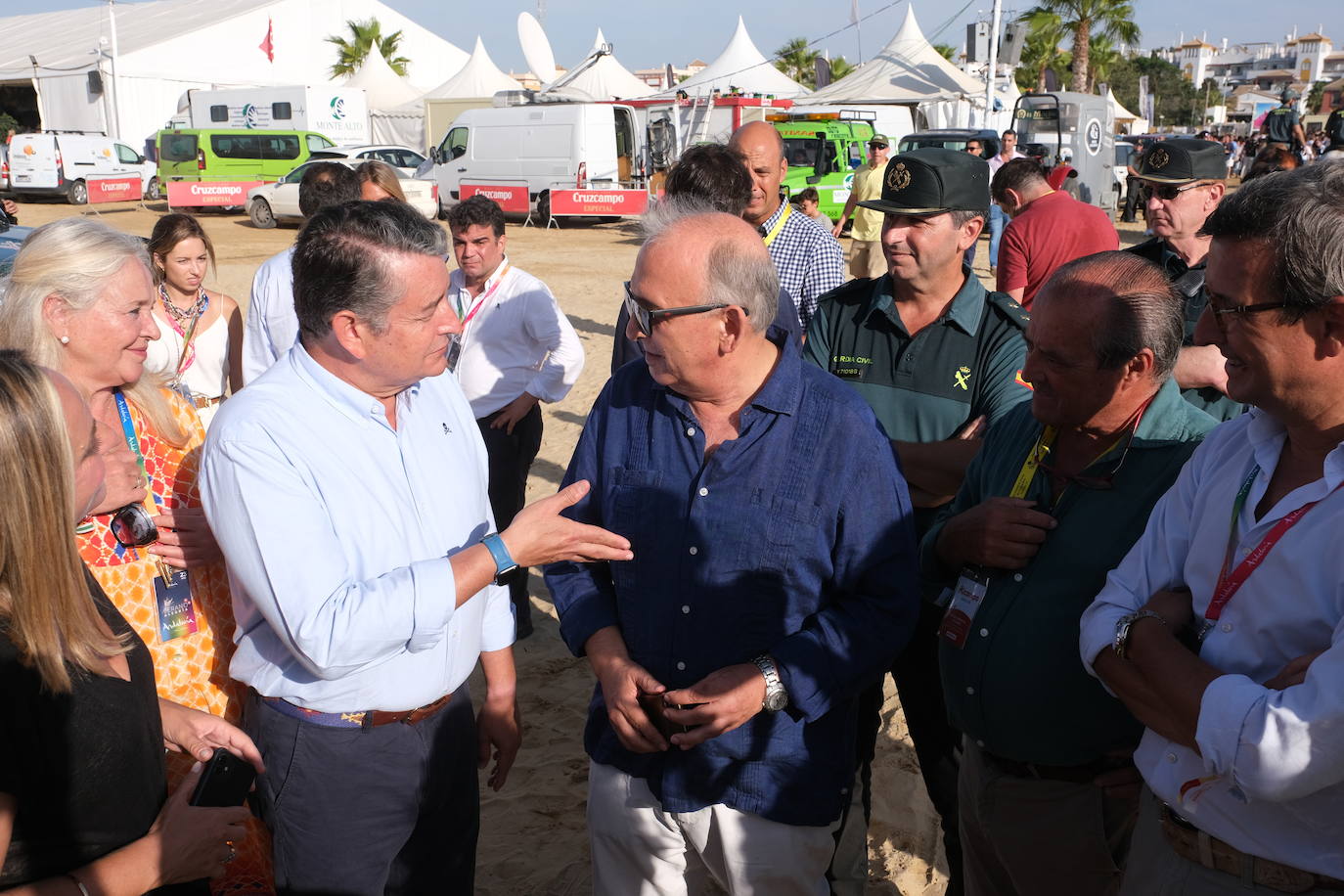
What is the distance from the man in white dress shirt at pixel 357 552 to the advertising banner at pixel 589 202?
63.1 feet

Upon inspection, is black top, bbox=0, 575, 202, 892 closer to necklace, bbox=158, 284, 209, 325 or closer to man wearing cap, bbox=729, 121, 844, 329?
man wearing cap, bbox=729, 121, 844, 329

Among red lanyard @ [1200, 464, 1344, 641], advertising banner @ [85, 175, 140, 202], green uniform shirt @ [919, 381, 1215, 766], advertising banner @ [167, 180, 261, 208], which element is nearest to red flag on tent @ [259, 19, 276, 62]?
advertising banner @ [85, 175, 140, 202]

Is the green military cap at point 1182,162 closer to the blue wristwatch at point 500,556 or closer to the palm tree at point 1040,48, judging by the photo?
the blue wristwatch at point 500,556

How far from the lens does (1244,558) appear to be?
1.66 meters

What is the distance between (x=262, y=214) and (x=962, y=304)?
70.9ft

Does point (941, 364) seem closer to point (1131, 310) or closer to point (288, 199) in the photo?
point (1131, 310)

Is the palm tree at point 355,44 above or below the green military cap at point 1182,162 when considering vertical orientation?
above

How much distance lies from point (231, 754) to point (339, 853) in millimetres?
345

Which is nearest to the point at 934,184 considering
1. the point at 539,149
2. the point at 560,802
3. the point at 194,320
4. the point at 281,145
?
the point at 560,802

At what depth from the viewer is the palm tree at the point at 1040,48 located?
36.8 meters

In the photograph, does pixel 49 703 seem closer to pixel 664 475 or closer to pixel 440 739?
pixel 440 739

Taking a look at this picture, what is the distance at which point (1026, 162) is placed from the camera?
7.42m

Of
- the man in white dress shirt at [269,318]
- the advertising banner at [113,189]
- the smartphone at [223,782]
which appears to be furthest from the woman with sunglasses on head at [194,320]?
the advertising banner at [113,189]

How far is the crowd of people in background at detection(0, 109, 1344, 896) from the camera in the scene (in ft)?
5.35
